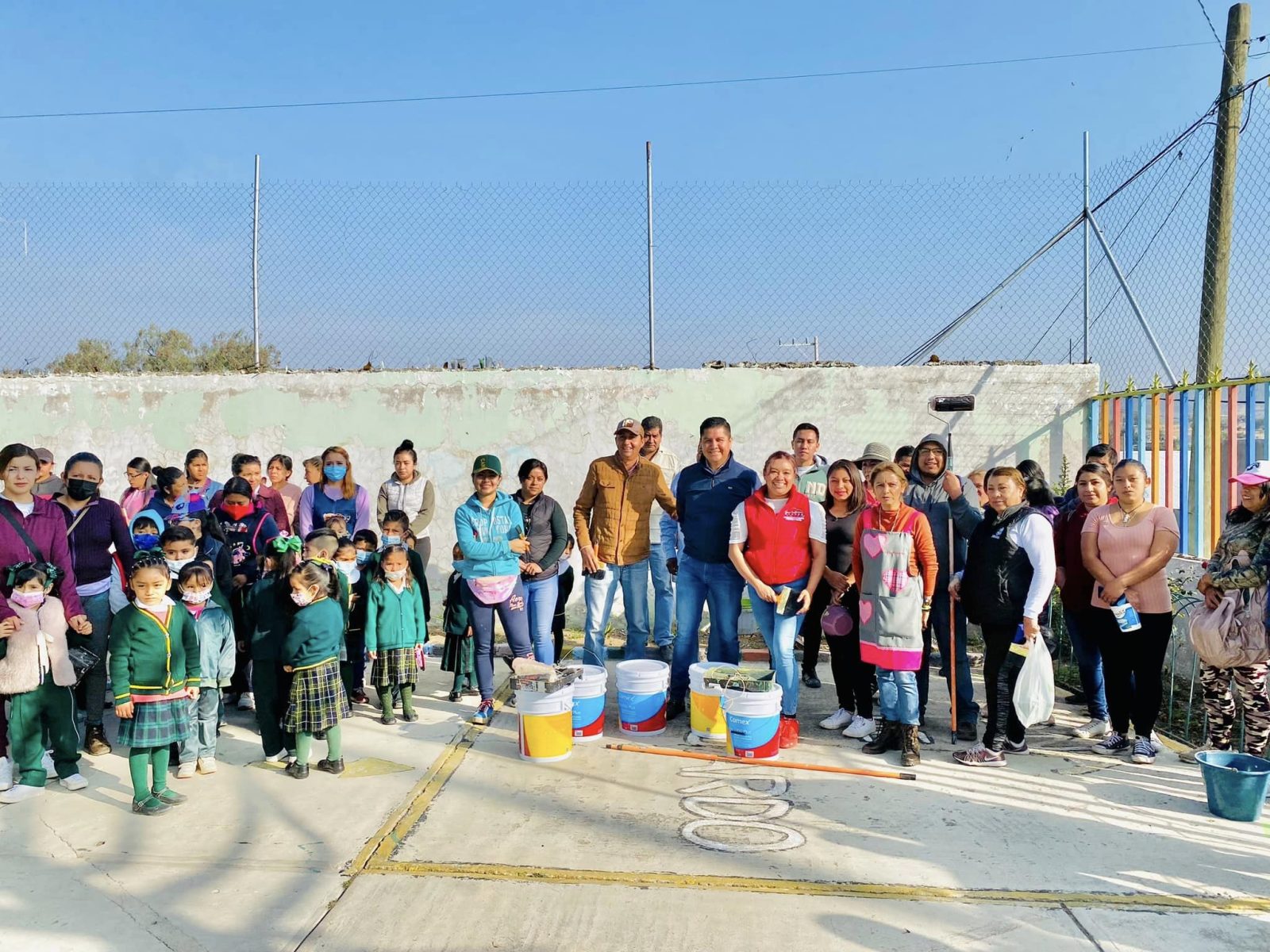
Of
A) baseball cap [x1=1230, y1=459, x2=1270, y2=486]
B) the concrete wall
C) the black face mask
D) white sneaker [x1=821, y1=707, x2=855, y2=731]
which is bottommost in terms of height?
white sneaker [x1=821, y1=707, x2=855, y2=731]

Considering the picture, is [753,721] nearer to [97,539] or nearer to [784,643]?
[784,643]

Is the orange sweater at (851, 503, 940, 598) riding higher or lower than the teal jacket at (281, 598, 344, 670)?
higher

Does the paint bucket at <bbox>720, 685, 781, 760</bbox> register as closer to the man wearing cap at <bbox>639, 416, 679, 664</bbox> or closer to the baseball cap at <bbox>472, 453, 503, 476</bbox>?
the baseball cap at <bbox>472, 453, 503, 476</bbox>

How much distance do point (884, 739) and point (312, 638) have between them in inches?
129

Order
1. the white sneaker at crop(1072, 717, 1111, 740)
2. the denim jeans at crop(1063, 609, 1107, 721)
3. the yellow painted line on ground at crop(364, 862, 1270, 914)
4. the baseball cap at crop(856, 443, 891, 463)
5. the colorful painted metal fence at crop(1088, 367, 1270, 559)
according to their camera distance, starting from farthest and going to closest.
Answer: the baseball cap at crop(856, 443, 891, 463)
the colorful painted metal fence at crop(1088, 367, 1270, 559)
the denim jeans at crop(1063, 609, 1107, 721)
the white sneaker at crop(1072, 717, 1111, 740)
the yellow painted line on ground at crop(364, 862, 1270, 914)

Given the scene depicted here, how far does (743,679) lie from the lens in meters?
5.39

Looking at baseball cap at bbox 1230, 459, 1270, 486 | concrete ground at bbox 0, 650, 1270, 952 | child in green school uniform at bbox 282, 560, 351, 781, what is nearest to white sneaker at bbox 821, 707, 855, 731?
concrete ground at bbox 0, 650, 1270, 952

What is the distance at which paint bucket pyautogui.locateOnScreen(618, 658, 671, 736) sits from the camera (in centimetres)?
573

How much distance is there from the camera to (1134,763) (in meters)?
5.23

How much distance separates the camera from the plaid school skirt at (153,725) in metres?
4.51

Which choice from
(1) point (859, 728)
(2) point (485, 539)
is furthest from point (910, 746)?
(2) point (485, 539)

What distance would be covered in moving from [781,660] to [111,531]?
13.0ft

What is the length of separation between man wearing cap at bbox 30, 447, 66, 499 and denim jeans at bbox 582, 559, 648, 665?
329cm

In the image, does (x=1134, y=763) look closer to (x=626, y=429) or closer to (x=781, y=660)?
(x=781, y=660)
